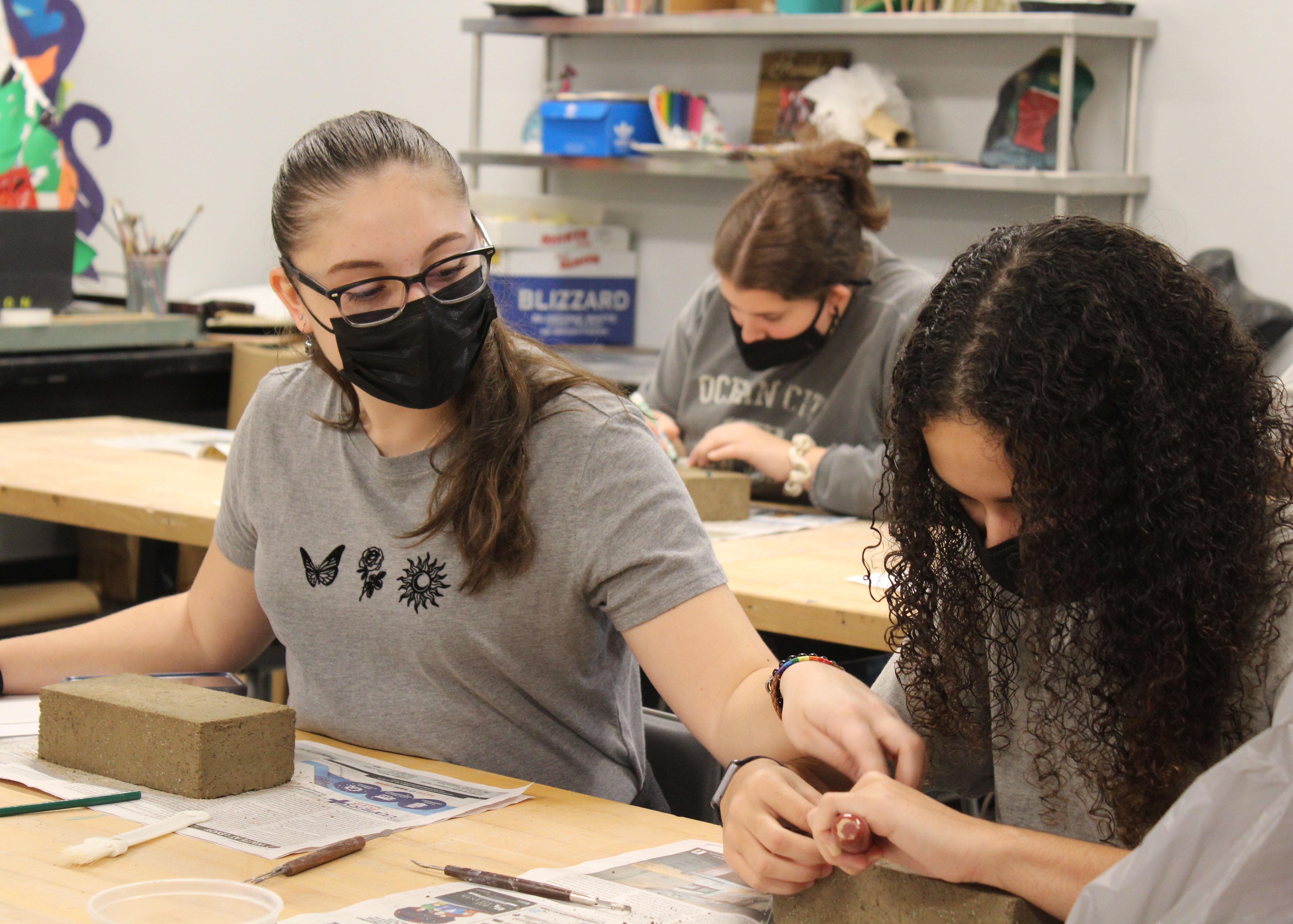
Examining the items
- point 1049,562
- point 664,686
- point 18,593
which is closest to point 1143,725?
point 1049,562

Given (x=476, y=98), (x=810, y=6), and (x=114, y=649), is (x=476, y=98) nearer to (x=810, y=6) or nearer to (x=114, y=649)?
(x=810, y=6)

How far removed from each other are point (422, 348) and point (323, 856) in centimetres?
51

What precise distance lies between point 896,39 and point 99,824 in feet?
10.7

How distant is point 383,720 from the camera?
1445 millimetres

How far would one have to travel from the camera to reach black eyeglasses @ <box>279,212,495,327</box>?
140 centimetres

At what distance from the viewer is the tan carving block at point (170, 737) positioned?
1.25 m

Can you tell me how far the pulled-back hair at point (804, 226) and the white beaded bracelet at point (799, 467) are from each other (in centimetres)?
27

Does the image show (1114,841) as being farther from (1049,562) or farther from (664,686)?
(664,686)

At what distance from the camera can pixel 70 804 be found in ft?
3.99

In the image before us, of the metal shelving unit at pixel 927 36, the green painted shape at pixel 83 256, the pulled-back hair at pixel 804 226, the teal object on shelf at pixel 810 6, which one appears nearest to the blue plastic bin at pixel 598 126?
the metal shelving unit at pixel 927 36

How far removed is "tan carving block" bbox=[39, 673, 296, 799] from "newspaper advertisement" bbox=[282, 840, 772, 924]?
0.29 meters

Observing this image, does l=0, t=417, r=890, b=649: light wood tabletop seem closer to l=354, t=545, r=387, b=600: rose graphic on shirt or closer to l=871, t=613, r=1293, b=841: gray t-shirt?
l=871, t=613, r=1293, b=841: gray t-shirt

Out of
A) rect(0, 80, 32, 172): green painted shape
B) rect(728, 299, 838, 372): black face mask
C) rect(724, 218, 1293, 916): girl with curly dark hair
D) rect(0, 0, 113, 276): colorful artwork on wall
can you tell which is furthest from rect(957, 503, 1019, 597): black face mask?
rect(0, 80, 32, 172): green painted shape

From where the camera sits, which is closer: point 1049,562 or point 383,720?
point 1049,562
